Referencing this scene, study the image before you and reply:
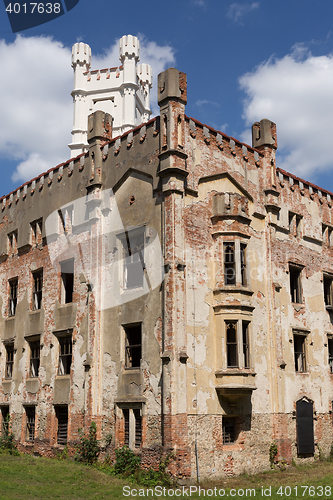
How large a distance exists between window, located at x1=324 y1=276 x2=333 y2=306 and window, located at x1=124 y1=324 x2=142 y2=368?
35.1 ft

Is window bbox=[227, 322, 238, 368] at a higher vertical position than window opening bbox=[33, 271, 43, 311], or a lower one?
lower

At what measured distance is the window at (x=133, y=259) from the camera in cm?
1975

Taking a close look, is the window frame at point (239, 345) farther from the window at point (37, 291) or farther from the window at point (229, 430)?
the window at point (37, 291)

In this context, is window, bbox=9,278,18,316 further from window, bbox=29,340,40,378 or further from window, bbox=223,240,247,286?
window, bbox=223,240,247,286

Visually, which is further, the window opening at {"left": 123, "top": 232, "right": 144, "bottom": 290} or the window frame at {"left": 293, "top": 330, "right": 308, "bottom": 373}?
the window frame at {"left": 293, "top": 330, "right": 308, "bottom": 373}

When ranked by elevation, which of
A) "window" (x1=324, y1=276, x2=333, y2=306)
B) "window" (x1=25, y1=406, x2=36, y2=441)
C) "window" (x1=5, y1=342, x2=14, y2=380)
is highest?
"window" (x1=324, y1=276, x2=333, y2=306)

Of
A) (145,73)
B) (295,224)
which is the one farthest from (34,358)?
(145,73)

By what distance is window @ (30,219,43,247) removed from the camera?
1010 inches

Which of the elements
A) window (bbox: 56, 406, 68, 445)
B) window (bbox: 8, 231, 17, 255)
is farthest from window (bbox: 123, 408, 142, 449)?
window (bbox: 8, 231, 17, 255)

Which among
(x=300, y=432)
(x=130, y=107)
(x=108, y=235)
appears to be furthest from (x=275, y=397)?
(x=130, y=107)

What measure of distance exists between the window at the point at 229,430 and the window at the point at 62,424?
685cm

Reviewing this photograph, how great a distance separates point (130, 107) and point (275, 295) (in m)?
28.1

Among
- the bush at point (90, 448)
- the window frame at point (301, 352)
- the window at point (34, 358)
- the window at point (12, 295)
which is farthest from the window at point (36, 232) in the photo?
the window frame at point (301, 352)

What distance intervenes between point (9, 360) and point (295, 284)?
47.5 feet
